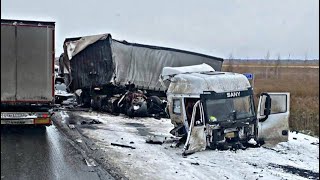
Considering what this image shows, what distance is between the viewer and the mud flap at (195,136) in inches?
396

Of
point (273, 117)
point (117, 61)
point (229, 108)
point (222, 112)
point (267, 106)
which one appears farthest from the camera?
point (117, 61)

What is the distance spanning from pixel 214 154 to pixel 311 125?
9.87 m

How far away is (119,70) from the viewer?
18.8m

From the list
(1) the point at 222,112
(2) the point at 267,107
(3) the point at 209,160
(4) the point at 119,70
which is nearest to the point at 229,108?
(1) the point at 222,112

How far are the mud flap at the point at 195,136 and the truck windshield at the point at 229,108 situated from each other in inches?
12.7

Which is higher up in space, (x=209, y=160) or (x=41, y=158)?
(x=41, y=158)

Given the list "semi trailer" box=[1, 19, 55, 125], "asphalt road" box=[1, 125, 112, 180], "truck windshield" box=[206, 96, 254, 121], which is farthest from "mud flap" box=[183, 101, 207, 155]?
"semi trailer" box=[1, 19, 55, 125]

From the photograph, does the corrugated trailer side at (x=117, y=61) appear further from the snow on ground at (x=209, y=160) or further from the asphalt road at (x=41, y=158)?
the asphalt road at (x=41, y=158)

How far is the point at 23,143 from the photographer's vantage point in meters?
10.5

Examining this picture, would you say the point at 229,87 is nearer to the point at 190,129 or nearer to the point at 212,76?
the point at 212,76

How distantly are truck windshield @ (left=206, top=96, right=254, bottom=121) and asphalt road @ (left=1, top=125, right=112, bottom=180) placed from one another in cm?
340

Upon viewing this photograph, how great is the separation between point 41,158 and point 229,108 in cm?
476

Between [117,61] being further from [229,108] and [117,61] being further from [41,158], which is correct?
[41,158]

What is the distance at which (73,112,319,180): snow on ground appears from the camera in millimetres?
8195
